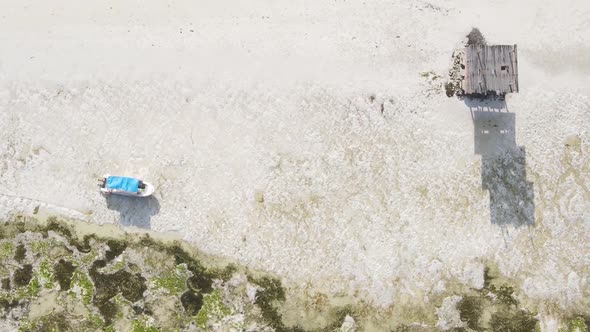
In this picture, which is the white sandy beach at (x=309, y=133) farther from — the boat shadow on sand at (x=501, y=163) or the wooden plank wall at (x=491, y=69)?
the wooden plank wall at (x=491, y=69)

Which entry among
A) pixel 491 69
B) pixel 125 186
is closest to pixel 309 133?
pixel 491 69

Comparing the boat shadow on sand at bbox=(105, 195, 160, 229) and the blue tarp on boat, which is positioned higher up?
the blue tarp on boat

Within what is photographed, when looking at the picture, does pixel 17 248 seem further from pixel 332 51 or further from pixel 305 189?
pixel 332 51

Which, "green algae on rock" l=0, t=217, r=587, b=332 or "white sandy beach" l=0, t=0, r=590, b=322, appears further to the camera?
"white sandy beach" l=0, t=0, r=590, b=322

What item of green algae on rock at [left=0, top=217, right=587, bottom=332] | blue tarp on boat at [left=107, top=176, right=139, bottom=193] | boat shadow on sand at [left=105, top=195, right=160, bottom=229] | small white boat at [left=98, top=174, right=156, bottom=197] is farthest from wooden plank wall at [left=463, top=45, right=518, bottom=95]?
blue tarp on boat at [left=107, top=176, right=139, bottom=193]

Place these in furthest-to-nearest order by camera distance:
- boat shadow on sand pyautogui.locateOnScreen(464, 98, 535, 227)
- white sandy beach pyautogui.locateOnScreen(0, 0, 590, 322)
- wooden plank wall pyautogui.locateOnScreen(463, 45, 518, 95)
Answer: boat shadow on sand pyautogui.locateOnScreen(464, 98, 535, 227) → white sandy beach pyautogui.locateOnScreen(0, 0, 590, 322) → wooden plank wall pyautogui.locateOnScreen(463, 45, 518, 95)

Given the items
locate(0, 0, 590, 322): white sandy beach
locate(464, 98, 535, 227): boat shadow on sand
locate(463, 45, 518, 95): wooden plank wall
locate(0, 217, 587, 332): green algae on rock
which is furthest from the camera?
locate(464, 98, 535, 227): boat shadow on sand

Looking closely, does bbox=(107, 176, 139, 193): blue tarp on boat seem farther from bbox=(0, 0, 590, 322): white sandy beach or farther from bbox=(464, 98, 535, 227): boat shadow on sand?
bbox=(464, 98, 535, 227): boat shadow on sand

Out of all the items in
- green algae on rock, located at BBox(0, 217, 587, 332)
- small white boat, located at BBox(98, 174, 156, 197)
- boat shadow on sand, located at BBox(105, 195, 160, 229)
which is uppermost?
small white boat, located at BBox(98, 174, 156, 197)

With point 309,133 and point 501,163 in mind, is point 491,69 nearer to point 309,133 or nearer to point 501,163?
point 501,163
